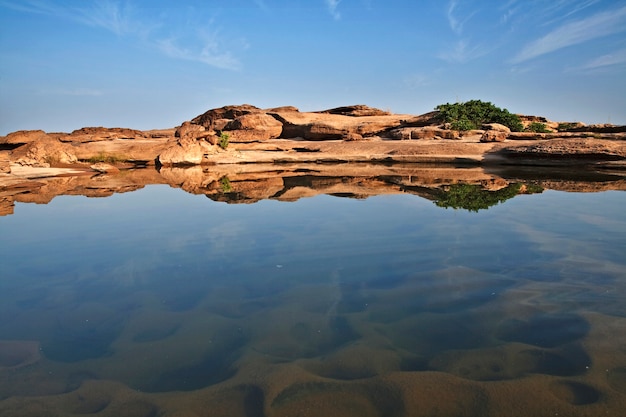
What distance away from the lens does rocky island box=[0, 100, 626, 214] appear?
1327 cm

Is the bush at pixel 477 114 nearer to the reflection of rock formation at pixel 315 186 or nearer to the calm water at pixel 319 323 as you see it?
the reflection of rock formation at pixel 315 186

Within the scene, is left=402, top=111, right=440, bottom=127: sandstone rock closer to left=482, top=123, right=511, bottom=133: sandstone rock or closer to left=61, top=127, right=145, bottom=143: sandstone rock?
left=482, top=123, right=511, bottom=133: sandstone rock

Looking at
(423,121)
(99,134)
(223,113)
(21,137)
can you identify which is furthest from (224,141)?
(99,134)

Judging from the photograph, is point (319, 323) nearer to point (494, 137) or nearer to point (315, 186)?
point (315, 186)

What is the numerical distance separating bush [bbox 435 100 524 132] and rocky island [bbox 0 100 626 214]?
96mm

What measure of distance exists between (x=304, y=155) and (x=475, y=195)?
47.0 feet

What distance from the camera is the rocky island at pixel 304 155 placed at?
1327 centimetres

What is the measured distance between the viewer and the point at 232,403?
2232mm

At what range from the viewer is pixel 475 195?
974cm

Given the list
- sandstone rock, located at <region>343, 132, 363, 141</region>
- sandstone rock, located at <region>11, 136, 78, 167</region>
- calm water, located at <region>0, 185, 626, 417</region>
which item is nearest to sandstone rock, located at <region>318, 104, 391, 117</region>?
sandstone rock, located at <region>343, 132, 363, 141</region>

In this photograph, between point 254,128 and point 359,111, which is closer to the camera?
point 254,128

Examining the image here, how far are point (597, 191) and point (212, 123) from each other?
27237mm

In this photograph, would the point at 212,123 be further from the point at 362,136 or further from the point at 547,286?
the point at 547,286

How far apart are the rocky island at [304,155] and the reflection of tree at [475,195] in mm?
557
